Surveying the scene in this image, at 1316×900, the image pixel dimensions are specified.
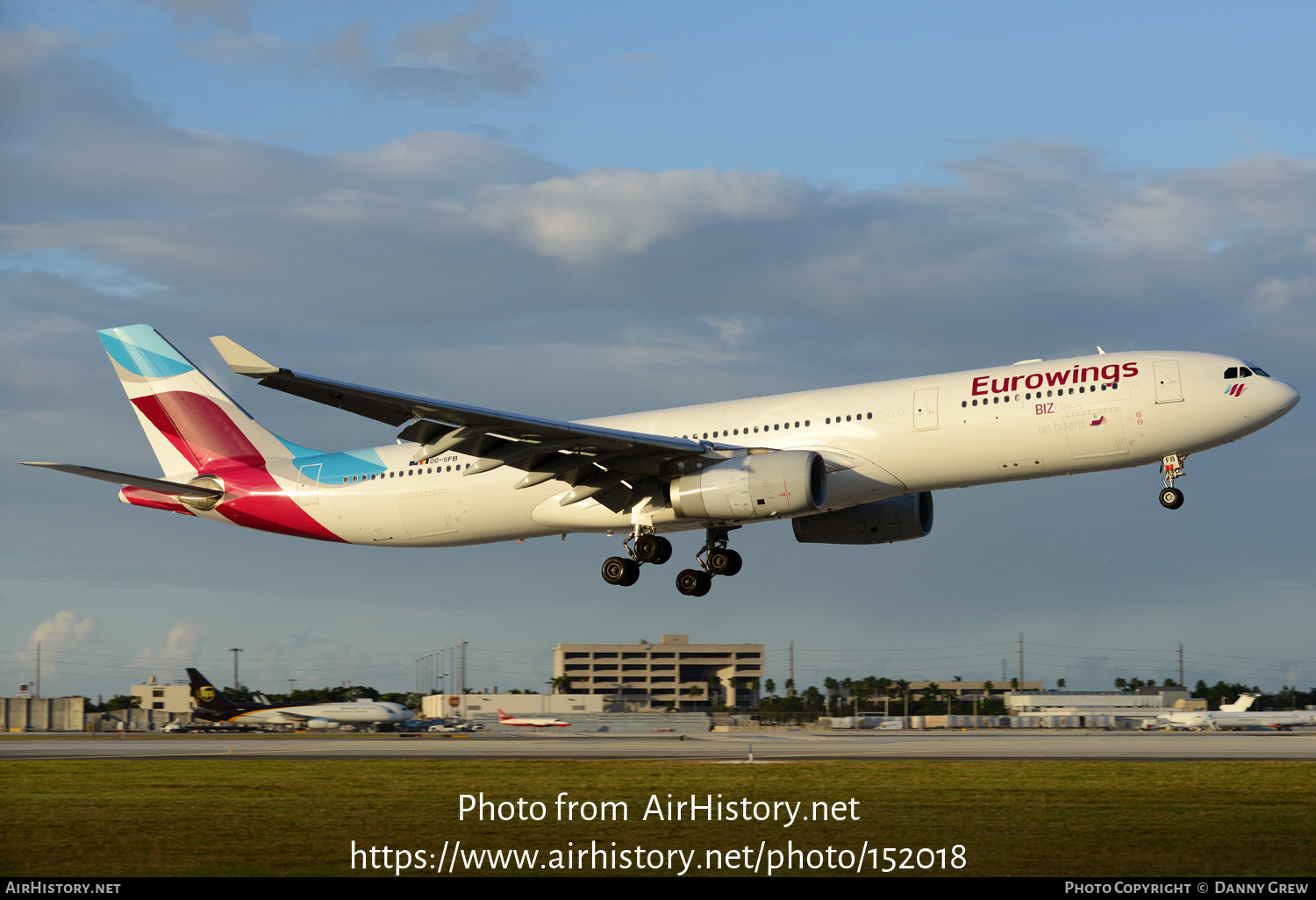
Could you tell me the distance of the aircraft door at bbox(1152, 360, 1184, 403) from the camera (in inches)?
1294

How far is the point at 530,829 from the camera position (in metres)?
20.6

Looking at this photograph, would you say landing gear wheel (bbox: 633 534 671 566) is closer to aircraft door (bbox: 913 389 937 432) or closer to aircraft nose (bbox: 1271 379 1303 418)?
aircraft door (bbox: 913 389 937 432)

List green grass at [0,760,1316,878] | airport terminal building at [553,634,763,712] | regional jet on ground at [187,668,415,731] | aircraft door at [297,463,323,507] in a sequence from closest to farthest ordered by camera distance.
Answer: green grass at [0,760,1316,878] → aircraft door at [297,463,323,507] → regional jet on ground at [187,668,415,731] → airport terminal building at [553,634,763,712]

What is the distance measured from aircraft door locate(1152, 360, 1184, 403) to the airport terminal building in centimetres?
15511

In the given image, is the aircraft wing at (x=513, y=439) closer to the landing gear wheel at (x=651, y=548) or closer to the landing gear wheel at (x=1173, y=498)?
the landing gear wheel at (x=651, y=548)

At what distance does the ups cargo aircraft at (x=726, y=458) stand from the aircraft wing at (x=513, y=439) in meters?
0.07

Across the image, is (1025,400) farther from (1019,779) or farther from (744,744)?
(744,744)

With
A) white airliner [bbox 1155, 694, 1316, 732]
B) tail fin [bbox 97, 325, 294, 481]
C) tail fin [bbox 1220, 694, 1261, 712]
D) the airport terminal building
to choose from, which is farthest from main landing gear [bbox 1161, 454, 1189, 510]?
the airport terminal building

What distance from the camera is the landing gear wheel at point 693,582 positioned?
4072 cm

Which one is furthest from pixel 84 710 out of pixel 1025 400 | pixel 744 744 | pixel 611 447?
pixel 1025 400

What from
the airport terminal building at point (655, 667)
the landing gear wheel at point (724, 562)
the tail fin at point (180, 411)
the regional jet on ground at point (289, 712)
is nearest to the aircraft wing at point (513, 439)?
the landing gear wheel at point (724, 562)

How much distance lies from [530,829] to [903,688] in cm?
13931

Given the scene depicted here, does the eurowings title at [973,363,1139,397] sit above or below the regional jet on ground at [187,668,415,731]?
above

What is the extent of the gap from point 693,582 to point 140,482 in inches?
742
